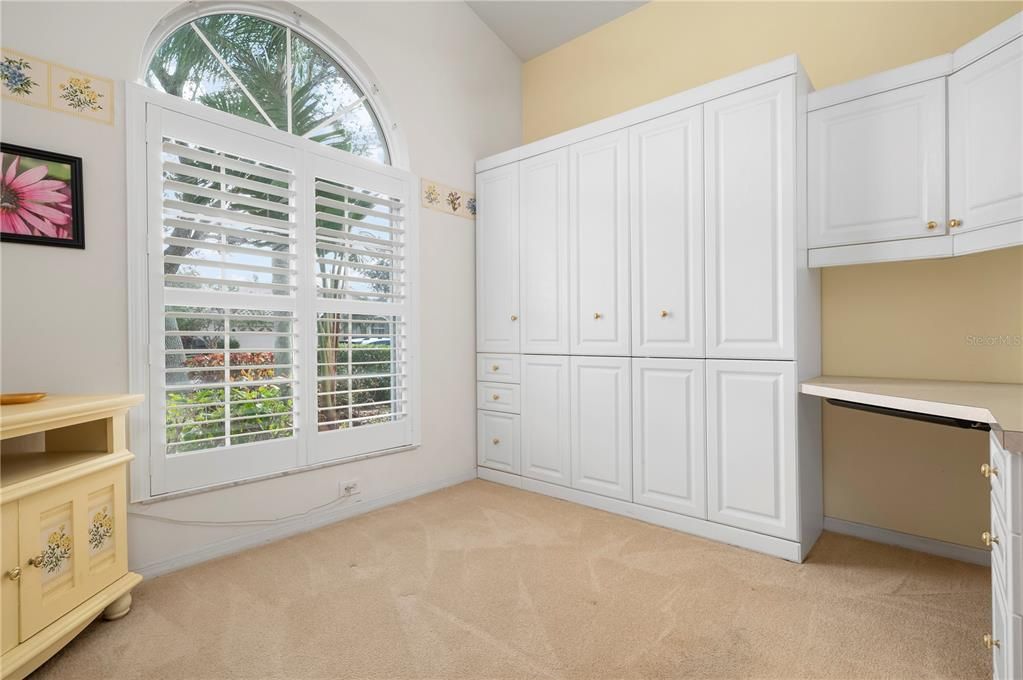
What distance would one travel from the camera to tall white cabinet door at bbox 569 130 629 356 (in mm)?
2742

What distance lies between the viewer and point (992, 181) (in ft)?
5.97

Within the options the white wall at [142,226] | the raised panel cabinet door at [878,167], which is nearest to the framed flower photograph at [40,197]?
the white wall at [142,226]

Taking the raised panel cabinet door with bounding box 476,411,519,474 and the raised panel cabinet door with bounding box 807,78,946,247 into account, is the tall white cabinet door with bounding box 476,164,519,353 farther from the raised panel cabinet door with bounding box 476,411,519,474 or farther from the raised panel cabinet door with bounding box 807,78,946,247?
the raised panel cabinet door with bounding box 807,78,946,247

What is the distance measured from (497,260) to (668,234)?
1.19 metres

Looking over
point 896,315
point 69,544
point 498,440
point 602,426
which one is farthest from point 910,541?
point 69,544

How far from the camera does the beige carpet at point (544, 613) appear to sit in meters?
1.51

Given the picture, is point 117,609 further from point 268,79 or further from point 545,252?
point 545,252

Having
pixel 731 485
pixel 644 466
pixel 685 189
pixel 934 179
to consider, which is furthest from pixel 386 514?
pixel 934 179

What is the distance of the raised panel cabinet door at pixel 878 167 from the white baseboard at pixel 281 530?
2533 mm

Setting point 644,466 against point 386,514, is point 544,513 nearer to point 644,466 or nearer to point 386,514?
point 644,466

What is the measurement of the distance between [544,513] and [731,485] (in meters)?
0.99

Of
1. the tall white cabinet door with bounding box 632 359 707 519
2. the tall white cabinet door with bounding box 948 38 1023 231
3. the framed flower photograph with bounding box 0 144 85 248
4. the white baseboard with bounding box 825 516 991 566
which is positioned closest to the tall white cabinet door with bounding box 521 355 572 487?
the tall white cabinet door with bounding box 632 359 707 519

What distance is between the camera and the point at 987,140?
6.03ft

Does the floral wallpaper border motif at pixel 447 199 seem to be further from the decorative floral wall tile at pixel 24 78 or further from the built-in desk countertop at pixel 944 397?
the built-in desk countertop at pixel 944 397
